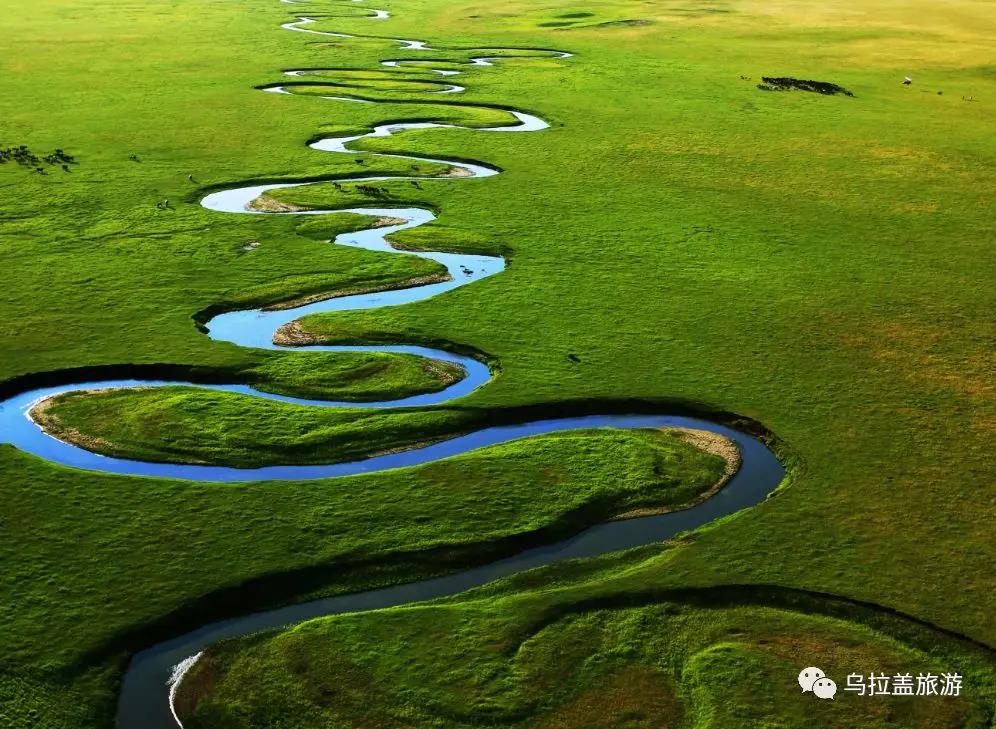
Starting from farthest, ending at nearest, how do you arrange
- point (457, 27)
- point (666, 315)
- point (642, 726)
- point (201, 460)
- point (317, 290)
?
1. point (457, 27)
2. point (317, 290)
3. point (666, 315)
4. point (201, 460)
5. point (642, 726)

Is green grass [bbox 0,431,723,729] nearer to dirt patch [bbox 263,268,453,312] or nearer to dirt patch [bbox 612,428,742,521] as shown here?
dirt patch [bbox 612,428,742,521]

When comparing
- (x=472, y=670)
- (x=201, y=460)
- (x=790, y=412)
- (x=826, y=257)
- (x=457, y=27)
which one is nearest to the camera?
(x=472, y=670)

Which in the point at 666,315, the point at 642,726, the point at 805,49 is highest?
the point at 805,49

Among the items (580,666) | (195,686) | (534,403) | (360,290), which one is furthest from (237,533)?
(360,290)

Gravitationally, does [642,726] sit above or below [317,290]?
below

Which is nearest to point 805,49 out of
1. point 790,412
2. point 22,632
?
point 790,412

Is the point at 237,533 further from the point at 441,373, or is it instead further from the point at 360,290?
the point at 360,290

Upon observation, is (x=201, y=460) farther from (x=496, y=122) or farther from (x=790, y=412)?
(x=496, y=122)

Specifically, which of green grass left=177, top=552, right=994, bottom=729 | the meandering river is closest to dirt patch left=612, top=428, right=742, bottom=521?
the meandering river
